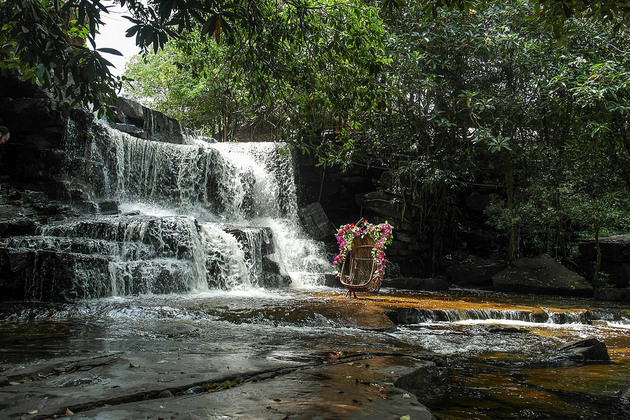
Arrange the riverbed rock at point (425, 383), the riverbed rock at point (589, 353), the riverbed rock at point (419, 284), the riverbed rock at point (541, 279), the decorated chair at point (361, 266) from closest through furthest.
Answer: the riverbed rock at point (425, 383)
the riverbed rock at point (589, 353)
the decorated chair at point (361, 266)
the riverbed rock at point (541, 279)
the riverbed rock at point (419, 284)

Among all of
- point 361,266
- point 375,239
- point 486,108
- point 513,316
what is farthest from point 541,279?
point 375,239

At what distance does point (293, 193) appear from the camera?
16.8m

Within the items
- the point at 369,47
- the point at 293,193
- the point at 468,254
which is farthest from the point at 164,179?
the point at 468,254

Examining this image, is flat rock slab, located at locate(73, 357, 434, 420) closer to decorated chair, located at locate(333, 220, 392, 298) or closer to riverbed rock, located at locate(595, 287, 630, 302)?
decorated chair, located at locate(333, 220, 392, 298)

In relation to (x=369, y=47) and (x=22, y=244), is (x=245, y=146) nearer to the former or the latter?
(x=22, y=244)

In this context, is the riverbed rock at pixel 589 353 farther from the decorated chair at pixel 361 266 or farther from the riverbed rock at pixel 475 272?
the riverbed rock at pixel 475 272

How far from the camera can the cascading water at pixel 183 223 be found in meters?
8.55

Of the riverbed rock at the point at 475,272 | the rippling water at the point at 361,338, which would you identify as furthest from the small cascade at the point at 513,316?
the riverbed rock at the point at 475,272

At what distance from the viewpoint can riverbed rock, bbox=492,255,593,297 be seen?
40.5 feet

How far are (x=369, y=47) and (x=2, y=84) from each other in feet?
36.1

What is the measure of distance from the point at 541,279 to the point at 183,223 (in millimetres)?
9793

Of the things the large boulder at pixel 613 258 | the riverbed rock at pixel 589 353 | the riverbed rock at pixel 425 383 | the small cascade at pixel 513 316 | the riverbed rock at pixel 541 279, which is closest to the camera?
the riverbed rock at pixel 425 383

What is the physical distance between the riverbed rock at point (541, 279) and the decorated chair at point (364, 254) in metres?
5.65

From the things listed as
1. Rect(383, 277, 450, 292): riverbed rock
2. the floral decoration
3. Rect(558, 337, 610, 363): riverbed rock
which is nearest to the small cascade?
the floral decoration
